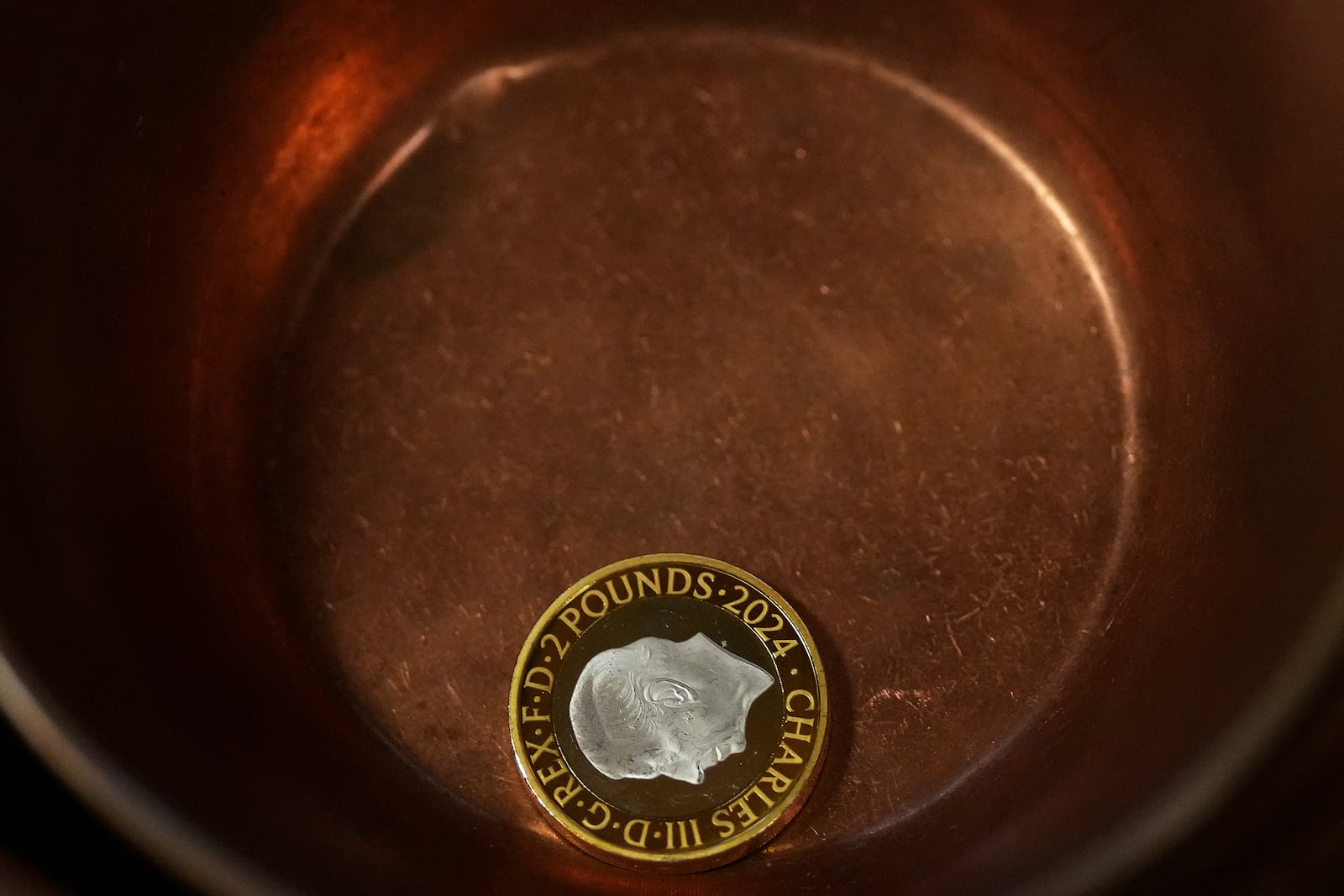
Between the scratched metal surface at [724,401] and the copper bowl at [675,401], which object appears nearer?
the copper bowl at [675,401]

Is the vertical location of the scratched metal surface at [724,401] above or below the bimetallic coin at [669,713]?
above

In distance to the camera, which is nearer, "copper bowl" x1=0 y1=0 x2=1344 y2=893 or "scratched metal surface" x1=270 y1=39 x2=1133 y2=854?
"copper bowl" x1=0 y1=0 x2=1344 y2=893

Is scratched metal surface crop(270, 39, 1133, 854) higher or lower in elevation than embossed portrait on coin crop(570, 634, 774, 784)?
higher

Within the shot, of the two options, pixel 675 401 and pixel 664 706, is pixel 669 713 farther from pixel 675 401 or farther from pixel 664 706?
pixel 675 401

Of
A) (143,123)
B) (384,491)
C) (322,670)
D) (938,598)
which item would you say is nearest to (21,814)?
(322,670)

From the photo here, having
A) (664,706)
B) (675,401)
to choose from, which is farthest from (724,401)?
(664,706)

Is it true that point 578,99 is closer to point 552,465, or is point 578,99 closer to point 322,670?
point 552,465
